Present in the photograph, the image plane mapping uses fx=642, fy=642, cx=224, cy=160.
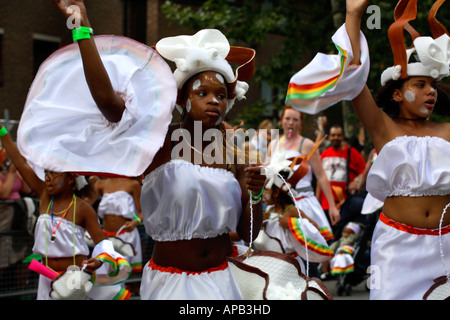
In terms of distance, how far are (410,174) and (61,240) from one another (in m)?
2.96

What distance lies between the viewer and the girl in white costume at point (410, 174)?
3.95m

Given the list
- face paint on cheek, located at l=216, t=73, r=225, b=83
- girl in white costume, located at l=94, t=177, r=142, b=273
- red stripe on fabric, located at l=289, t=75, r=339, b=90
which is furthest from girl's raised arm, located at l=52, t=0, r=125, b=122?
girl in white costume, located at l=94, t=177, r=142, b=273

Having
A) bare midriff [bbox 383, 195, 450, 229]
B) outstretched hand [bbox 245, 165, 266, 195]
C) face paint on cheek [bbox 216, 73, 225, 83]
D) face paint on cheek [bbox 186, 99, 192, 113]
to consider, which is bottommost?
bare midriff [bbox 383, 195, 450, 229]

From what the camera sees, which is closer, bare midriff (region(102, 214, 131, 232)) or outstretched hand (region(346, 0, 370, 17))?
outstretched hand (region(346, 0, 370, 17))

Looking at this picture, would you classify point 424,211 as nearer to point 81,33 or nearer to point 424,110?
point 424,110

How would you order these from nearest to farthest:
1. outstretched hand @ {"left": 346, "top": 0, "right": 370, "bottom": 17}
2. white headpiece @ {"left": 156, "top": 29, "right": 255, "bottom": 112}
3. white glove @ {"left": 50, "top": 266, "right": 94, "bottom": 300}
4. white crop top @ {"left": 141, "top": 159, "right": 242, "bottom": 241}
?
1. white crop top @ {"left": 141, "top": 159, "right": 242, "bottom": 241}
2. white headpiece @ {"left": 156, "top": 29, "right": 255, "bottom": 112}
3. outstretched hand @ {"left": 346, "top": 0, "right": 370, "bottom": 17}
4. white glove @ {"left": 50, "top": 266, "right": 94, "bottom": 300}

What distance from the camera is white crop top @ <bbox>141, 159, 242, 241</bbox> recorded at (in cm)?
329

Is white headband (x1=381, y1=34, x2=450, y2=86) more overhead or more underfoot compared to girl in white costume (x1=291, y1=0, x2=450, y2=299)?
more overhead

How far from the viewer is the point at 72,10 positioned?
2.78 meters

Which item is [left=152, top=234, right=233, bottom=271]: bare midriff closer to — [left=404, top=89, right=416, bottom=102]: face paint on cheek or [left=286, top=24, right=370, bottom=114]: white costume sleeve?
[left=286, top=24, right=370, bottom=114]: white costume sleeve

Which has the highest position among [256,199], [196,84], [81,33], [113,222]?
[81,33]

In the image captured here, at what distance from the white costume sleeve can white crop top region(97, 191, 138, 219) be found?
506cm
